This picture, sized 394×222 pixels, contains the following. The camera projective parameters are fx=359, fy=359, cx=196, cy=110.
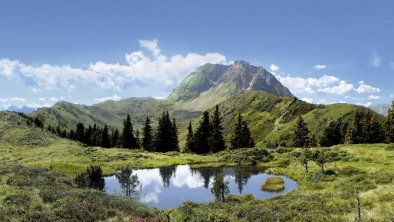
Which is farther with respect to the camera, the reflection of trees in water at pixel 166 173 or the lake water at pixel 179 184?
the reflection of trees in water at pixel 166 173

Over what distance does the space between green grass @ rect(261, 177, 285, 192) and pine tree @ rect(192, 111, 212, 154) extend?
58514mm

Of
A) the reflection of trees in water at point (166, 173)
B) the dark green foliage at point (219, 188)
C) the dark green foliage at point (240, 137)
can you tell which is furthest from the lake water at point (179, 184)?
the dark green foliage at point (240, 137)

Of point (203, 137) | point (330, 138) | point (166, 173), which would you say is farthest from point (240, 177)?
point (330, 138)

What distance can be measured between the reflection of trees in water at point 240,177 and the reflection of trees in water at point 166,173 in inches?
→ 481

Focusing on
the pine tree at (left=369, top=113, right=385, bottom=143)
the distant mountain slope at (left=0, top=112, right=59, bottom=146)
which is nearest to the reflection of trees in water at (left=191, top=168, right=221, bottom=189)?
the distant mountain slope at (left=0, top=112, right=59, bottom=146)

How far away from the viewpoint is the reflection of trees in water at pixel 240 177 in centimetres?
5908

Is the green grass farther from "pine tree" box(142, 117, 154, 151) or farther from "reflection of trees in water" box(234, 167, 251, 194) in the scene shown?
"pine tree" box(142, 117, 154, 151)

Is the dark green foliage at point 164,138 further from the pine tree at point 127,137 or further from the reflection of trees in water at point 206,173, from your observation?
the reflection of trees in water at point 206,173

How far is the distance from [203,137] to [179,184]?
198ft

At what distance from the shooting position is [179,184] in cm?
6144

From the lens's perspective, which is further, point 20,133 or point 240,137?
point 20,133

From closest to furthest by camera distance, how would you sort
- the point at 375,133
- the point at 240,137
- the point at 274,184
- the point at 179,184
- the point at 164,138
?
the point at 274,184
the point at 179,184
the point at 240,137
the point at 164,138
the point at 375,133

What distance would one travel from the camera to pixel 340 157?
7181cm

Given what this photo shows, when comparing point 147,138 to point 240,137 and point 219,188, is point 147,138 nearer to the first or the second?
point 240,137
